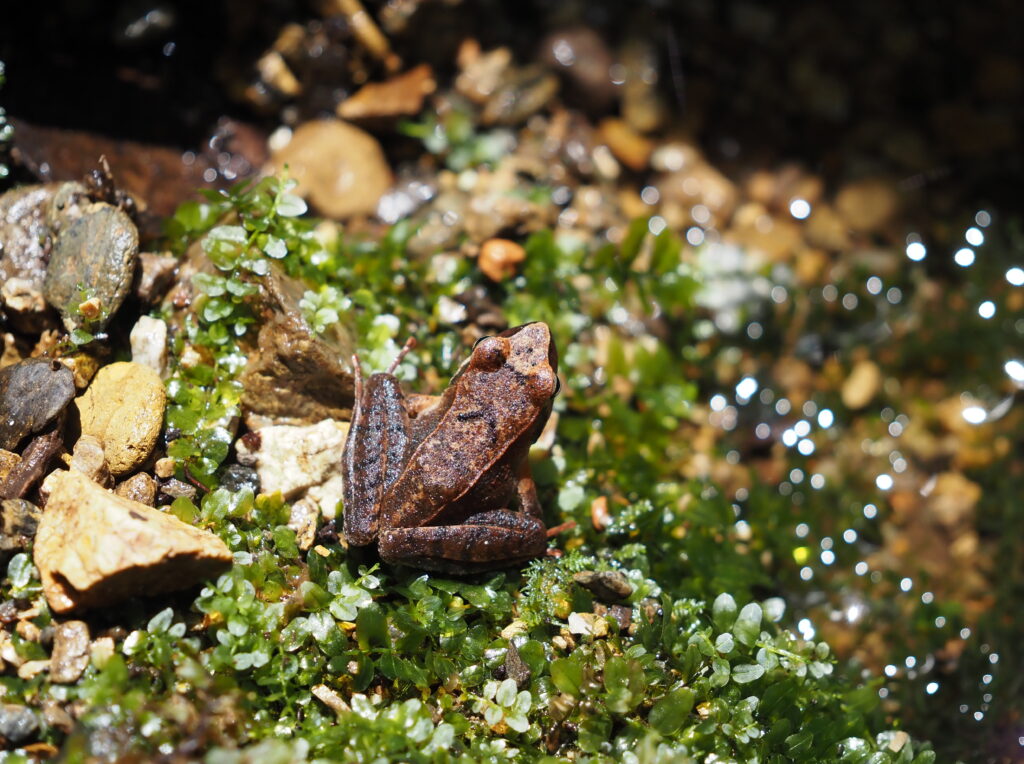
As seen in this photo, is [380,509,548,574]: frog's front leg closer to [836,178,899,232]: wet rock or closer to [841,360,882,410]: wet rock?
[841,360,882,410]: wet rock

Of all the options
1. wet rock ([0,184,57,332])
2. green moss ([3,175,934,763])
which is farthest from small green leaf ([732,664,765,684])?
wet rock ([0,184,57,332])

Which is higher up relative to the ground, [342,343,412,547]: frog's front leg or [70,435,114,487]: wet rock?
[70,435,114,487]: wet rock

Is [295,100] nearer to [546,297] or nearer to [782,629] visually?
[546,297]

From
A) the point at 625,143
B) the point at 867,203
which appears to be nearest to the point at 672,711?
the point at 625,143

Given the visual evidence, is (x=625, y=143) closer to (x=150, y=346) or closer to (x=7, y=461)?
(x=150, y=346)

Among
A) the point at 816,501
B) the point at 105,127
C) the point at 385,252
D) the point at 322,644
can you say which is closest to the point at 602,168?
the point at 385,252

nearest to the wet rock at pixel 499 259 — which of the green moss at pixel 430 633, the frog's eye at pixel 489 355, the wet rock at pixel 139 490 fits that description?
the green moss at pixel 430 633

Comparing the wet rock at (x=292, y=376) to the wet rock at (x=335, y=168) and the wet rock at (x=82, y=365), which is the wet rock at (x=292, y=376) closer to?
the wet rock at (x=82, y=365)
